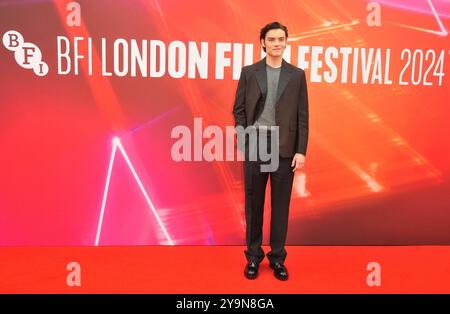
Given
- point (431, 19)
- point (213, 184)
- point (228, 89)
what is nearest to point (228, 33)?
point (228, 89)

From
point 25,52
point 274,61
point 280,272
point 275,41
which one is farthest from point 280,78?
point 25,52

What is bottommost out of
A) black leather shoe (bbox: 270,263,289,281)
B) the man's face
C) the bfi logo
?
black leather shoe (bbox: 270,263,289,281)

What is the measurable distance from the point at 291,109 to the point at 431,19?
1492 millimetres

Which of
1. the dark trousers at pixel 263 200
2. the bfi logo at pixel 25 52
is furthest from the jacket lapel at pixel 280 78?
the bfi logo at pixel 25 52

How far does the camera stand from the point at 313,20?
306cm

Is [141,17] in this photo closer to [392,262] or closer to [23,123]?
[23,123]

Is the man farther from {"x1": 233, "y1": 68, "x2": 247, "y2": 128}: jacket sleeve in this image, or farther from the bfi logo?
the bfi logo

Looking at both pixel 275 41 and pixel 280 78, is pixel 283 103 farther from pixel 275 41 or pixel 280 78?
pixel 275 41

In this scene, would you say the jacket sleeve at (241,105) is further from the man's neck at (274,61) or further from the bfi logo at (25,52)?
the bfi logo at (25,52)

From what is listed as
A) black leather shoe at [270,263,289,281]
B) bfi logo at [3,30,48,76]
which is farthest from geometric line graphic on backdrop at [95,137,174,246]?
black leather shoe at [270,263,289,281]

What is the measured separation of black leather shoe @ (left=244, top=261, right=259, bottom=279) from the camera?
8.91 feet

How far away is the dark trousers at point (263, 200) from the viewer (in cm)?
266

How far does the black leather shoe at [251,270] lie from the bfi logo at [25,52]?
200cm

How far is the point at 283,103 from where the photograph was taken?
101 inches
